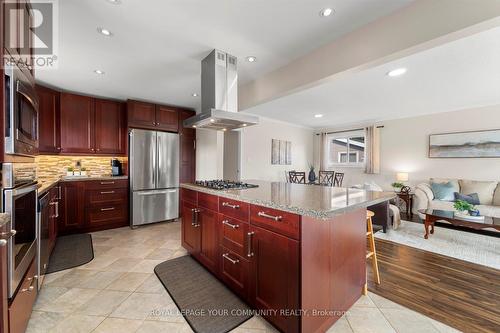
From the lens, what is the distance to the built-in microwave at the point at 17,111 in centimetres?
115

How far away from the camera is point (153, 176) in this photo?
4.02m

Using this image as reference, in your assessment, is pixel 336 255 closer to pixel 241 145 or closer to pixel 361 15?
pixel 361 15

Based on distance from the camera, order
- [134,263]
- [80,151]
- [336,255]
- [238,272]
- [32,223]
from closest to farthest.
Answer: [336,255] → [32,223] → [238,272] → [134,263] → [80,151]

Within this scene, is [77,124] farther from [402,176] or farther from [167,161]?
[402,176]

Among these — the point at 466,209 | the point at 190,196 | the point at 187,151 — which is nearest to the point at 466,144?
the point at 466,209

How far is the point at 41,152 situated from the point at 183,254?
293 centimetres

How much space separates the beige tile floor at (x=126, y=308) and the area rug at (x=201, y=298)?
0.22ft

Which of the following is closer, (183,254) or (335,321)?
(335,321)

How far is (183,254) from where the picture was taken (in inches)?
107

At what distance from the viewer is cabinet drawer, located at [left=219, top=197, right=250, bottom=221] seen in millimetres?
1683

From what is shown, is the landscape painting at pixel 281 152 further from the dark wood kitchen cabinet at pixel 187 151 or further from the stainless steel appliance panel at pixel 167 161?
the stainless steel appliance panel at pixel 167 161

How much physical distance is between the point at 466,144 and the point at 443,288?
4021mm

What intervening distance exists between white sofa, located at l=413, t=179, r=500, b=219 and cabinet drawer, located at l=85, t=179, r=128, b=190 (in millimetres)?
5872

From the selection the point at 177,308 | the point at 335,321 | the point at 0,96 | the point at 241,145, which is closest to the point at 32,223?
the point at 0,96
